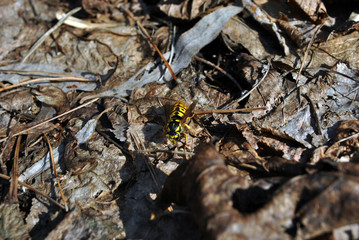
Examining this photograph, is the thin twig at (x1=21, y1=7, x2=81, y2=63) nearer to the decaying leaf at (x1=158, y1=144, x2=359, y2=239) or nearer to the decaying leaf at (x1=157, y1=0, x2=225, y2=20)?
the decaying leaf at (x1=157, y1=0, x2=225, y2=20)

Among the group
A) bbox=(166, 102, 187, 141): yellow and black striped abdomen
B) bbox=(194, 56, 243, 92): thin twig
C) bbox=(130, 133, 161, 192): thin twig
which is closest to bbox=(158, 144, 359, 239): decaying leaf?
bbox=(130, 133, 161, 192): thin twig

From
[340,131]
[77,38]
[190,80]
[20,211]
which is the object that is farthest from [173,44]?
[20,211]

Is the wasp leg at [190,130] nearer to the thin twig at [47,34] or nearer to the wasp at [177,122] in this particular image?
the wasp at [177,122]

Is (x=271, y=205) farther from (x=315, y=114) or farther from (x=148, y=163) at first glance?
(x=315, y=114)

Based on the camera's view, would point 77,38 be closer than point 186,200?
No

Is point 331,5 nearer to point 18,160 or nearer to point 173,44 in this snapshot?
point 173,44

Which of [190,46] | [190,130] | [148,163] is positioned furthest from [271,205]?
[190,46]

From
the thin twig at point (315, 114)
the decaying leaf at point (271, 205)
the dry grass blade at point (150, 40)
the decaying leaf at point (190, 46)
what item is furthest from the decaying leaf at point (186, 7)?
the decaying leaf at point (271, 205)

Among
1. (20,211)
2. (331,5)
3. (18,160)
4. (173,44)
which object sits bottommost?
(20,211)
